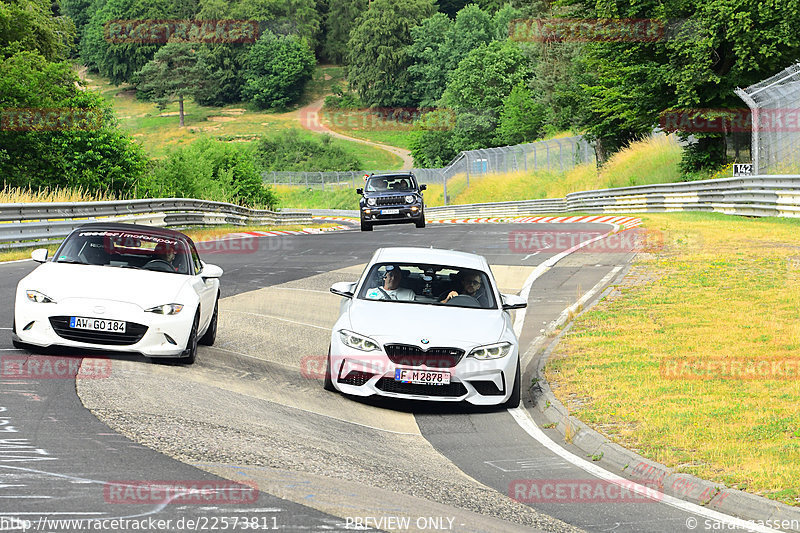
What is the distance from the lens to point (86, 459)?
6031mm

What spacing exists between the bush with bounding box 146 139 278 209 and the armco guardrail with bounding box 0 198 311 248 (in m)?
3.37

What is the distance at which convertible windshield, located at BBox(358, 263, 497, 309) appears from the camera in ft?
34.7

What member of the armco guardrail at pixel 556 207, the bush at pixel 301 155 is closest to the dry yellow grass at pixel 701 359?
the armco guardrail at pixel 556 207

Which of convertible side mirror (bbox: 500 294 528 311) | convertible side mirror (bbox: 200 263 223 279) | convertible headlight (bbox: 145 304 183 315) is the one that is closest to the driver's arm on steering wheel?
convertible side mirror (bbox: 500 294 528 311)

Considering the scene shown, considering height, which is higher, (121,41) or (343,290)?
(121,41)

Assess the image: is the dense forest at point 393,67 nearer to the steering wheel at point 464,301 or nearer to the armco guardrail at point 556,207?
the armco guardrail at point 556,207

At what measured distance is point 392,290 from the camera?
10.8 metres

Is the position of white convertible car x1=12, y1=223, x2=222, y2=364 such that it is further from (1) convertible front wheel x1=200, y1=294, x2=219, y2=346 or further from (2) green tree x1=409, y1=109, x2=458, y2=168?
(2) green tree x1=409, y1=109, x2=458, y2=168

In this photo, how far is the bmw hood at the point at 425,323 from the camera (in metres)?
9.45

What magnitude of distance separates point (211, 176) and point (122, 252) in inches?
1462

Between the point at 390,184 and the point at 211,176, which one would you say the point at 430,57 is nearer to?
the point at 211,176

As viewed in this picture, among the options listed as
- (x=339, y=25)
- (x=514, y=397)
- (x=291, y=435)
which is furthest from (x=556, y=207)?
(x=339, y=25)

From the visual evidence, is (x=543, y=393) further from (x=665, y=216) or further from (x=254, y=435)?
(x=665, y=216)

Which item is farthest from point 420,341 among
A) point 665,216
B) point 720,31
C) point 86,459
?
point 720,31
